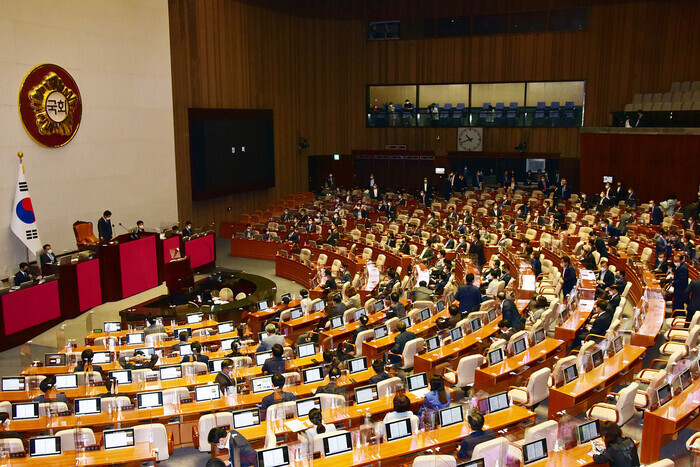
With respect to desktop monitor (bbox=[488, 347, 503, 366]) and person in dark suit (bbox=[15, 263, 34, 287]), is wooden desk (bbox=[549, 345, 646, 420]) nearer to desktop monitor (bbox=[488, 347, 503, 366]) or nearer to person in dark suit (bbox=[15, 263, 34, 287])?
desktop monitor (bbox=[488, 347, 503, 366])

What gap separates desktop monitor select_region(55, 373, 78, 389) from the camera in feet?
36.6

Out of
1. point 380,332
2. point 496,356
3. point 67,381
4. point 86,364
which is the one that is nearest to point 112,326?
point 86,364

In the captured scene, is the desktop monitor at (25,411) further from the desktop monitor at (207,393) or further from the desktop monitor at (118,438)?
the desktop monitor at (207,393)

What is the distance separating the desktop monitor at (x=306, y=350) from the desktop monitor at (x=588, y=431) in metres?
5.34

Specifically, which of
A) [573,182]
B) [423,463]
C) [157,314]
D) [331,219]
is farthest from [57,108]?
[573,182]

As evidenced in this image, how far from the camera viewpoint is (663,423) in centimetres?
876

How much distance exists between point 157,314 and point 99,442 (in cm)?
715

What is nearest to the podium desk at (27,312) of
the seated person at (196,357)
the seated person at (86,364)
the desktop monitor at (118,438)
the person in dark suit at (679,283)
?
the seated person at (86,364)

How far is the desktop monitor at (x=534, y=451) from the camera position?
795cm

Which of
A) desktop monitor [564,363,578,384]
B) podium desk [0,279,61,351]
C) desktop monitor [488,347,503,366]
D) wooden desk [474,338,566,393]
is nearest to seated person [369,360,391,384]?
wooden desk [474,338,566,393]

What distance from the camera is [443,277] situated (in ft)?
54.2

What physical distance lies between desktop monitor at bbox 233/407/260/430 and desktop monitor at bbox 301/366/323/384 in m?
1.64

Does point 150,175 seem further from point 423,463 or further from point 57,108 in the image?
point 423,463

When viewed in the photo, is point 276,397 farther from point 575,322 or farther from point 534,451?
point 575,322
